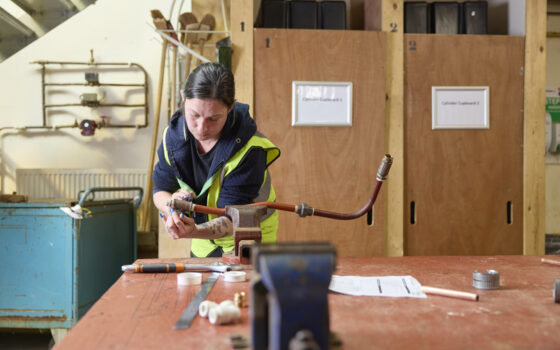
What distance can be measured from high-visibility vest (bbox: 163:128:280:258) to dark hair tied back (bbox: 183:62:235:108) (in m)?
0.18

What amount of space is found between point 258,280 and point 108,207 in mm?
2375

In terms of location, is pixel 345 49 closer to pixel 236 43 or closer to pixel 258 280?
pixel 236 43

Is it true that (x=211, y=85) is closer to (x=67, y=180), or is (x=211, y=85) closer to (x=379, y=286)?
(x=379, y=286)

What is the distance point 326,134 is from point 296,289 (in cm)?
209

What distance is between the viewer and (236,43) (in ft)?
8.61

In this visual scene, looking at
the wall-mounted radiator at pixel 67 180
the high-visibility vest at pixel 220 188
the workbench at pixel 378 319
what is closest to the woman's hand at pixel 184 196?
the high-visibility vest at pixel 220 188

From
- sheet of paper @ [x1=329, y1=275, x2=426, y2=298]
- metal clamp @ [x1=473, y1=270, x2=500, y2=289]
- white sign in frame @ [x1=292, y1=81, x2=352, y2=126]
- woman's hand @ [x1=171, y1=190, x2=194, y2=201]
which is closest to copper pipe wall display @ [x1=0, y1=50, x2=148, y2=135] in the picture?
white sign in frame @ [x1=292, y1=81, x2=352, y2=126]

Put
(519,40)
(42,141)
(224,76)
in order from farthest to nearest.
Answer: (42,141) → (519,40) → (224,76)

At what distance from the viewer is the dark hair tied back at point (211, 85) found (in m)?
1.54

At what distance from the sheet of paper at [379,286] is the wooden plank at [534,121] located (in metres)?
1.91

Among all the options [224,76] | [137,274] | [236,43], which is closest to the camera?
[137,274]

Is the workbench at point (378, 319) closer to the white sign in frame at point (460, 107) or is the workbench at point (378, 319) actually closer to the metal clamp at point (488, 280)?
the metal clamp at point (488, 280)

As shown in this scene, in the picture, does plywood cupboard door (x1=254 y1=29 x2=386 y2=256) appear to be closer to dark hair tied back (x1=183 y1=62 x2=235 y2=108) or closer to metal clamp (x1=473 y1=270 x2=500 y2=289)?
dark hair tied back (x1=183 y1=62 x2=235 y2=108)

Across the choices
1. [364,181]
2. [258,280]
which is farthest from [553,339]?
[364,181]
